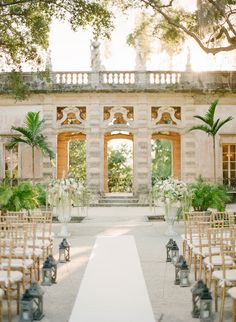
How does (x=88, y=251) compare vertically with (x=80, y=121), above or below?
below

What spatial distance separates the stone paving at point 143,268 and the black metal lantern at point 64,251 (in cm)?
14

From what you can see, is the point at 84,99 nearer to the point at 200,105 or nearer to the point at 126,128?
the point at 126,128

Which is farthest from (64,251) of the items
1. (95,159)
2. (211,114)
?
(95,159)

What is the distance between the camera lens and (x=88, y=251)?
323 inches

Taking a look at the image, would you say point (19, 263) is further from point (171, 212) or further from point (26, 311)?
point (171, 212)

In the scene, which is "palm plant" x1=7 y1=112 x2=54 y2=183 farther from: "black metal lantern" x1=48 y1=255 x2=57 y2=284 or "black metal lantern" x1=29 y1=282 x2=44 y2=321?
"black metal lantern" x1=29 y1=282 x2=44 y2=321

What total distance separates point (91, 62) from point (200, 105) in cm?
440

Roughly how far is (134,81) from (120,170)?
28.2 ft

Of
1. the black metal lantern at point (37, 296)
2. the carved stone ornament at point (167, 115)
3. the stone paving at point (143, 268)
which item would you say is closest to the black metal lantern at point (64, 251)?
the stone paving at point (143, 268)

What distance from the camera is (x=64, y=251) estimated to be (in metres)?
7.10

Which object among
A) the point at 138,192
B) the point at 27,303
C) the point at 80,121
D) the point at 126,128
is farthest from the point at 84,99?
the point at 27,303

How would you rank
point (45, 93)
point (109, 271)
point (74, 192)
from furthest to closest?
point (45, 93) < point (74, 192) < point (109, 271)

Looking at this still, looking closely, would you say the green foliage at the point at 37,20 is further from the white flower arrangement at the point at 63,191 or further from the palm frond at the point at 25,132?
the palm frond at the point at 25,132

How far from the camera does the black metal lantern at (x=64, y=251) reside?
7.08 metres
